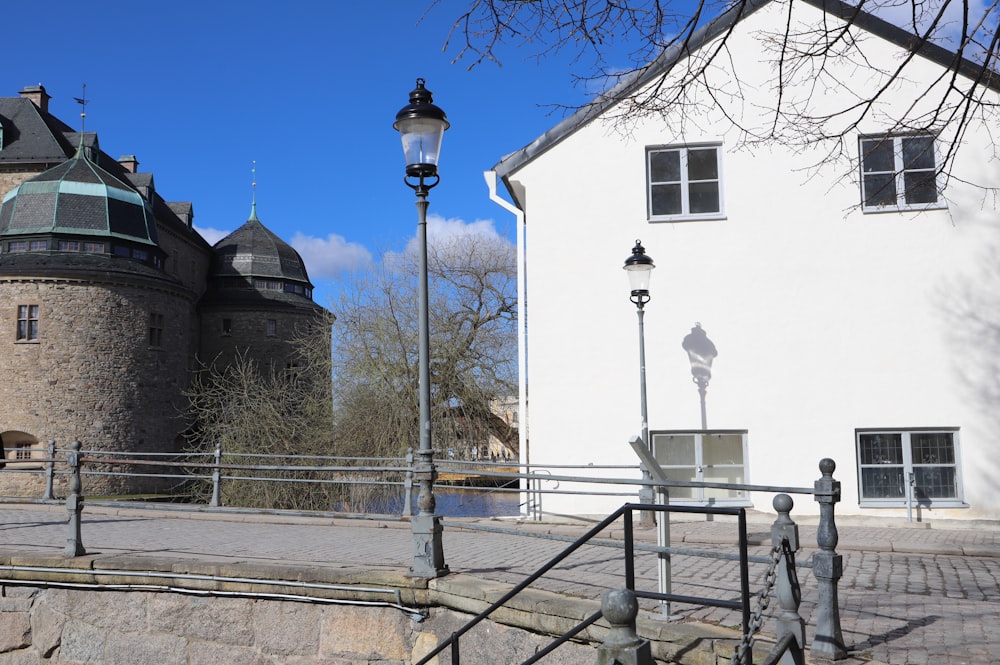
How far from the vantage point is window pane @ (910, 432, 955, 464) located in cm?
1271

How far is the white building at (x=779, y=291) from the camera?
501 inches

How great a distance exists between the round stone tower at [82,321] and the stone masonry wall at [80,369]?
0.13 feet

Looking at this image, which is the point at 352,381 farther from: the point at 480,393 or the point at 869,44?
the point at 869,44

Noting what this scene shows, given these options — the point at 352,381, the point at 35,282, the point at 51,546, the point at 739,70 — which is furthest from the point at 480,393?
the point at 35,282

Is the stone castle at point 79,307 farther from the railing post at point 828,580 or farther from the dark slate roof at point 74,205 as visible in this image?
the railing post at point 828,580

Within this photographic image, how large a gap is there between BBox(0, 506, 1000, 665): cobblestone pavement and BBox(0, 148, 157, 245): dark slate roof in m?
25.0

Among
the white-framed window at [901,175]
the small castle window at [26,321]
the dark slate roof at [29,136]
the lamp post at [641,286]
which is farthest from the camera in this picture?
the dark slate roof at [29,136]

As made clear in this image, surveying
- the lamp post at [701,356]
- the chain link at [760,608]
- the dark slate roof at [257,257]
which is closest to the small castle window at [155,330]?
the dark slate roof at [257,257]

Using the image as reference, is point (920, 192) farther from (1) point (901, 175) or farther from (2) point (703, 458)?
(2) point (703, 458)

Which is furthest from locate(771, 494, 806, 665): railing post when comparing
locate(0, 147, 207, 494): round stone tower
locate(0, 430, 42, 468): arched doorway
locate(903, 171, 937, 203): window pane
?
locate(0, 430, 42, 468): arched doorway

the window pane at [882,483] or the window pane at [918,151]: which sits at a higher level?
the window pane at [918,151]

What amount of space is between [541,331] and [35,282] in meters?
28.5

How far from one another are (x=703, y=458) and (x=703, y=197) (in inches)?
153

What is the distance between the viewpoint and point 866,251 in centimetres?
1302
